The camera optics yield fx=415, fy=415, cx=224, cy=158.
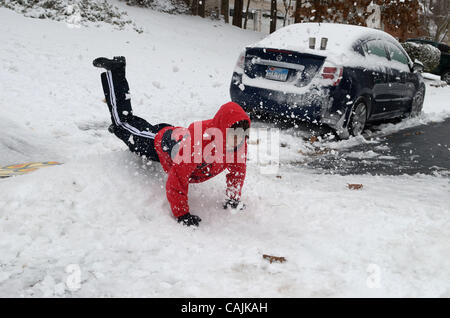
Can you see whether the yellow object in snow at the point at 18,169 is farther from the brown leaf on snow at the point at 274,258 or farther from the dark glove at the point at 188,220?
the brown leaf on snow at the point at 274,258

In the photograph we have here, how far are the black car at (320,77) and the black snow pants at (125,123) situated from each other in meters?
2.47

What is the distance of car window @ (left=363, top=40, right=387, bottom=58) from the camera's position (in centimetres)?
661

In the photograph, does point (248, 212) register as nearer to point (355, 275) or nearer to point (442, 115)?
point (355, 275)

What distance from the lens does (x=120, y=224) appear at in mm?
3094

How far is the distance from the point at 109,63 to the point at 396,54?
5515mm

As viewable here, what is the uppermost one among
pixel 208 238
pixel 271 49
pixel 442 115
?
pixel 271 49

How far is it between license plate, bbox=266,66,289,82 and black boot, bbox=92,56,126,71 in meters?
2.56

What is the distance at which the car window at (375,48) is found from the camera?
661 cm

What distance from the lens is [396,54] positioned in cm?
750

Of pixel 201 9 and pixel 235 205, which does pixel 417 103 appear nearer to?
pixel 235 205

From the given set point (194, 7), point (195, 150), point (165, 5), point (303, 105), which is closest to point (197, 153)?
point (195, 150)

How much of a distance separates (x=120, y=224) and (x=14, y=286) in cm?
93

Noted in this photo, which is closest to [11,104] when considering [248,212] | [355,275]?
Result: [248,212]

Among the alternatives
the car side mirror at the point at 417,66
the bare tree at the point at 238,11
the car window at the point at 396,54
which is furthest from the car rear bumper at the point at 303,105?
the bare tree at the point at 238,11
